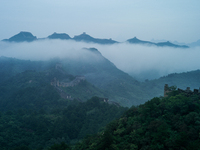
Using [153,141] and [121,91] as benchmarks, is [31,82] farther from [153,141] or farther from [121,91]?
[153,141]

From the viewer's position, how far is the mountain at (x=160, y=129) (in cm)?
1127

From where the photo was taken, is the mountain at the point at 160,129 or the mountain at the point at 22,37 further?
the mountain at the point at 22,37

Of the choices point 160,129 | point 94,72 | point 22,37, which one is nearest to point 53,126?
point 160,129

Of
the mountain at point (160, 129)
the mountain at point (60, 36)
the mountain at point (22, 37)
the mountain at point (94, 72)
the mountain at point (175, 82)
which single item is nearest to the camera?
the mountain at point (160, 129)

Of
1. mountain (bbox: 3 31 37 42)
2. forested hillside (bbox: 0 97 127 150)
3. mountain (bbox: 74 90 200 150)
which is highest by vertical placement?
mountain (bbox: 3 31 37 42)

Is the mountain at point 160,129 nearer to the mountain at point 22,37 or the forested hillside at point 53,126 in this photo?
the forested hillside at point 53,126

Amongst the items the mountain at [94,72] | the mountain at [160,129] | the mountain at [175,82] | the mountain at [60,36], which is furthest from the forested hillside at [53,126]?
the mountain at [60,36]

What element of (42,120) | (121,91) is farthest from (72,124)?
(121,91)

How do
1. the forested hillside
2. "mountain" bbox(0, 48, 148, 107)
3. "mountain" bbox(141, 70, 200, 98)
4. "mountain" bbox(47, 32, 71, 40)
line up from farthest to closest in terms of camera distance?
"mountain" bbox(47, 32, 71, 40), "mountain" bbox(0, 48, 148, 107), "mountain" bbox(141, 70, 200, 98), the forested hillside

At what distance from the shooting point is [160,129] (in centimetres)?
1211

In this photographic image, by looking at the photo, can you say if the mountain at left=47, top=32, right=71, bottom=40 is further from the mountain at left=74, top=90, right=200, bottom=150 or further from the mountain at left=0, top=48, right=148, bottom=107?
the mountain at left=74, top=90, right=200, bottom=150

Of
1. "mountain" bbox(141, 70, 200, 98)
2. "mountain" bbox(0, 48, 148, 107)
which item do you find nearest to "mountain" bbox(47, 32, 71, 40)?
"mountain" bbox(0, 48, 148, 107)

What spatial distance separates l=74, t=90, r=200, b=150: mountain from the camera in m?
11.3

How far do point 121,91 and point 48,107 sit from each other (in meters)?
36.9
